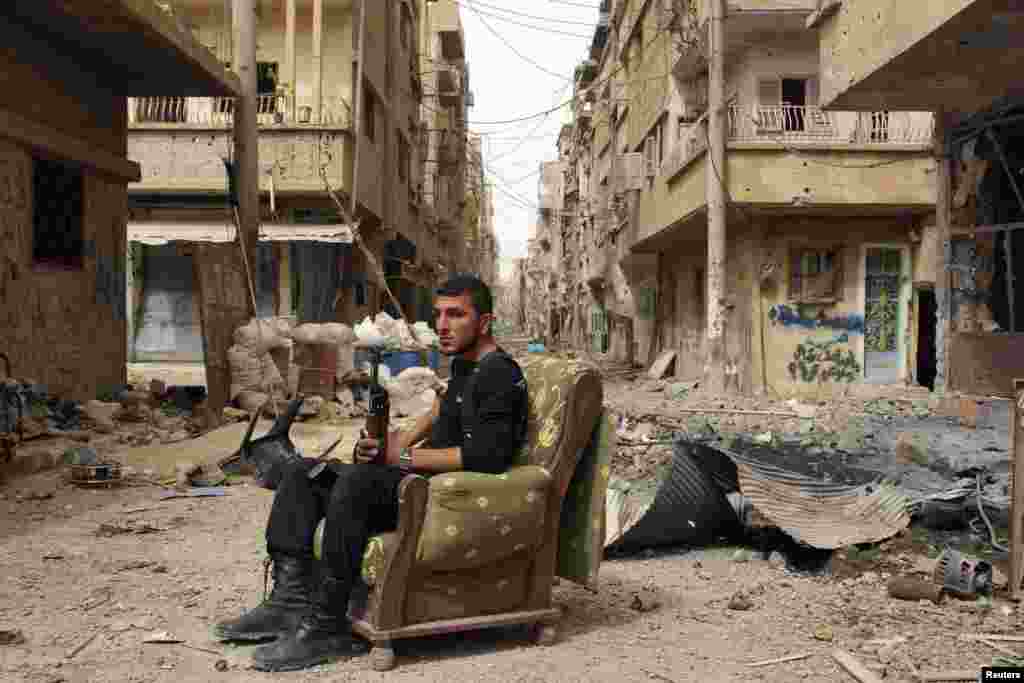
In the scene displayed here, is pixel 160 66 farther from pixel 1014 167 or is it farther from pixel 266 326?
pixel 1014 167

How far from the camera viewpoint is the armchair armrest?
3213mm

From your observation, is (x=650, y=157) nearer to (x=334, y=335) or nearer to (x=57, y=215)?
→ (x=334, y=335)

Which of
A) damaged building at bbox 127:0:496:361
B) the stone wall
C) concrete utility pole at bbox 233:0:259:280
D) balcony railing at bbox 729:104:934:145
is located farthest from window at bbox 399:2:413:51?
the stone wall

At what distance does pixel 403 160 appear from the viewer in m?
26.3

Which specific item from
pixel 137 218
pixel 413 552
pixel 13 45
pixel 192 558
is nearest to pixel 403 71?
pixel 137 218

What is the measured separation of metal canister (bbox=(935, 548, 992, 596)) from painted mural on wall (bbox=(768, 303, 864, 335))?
13098mm

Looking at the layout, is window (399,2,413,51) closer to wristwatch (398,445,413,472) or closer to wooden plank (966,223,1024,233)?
wooden plank (966,223,1024,233)

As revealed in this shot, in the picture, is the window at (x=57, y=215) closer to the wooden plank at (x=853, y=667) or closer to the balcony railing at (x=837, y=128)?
the wooden plank at (x=853, y=667)

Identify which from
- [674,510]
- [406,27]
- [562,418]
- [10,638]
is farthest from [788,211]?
[10,638]

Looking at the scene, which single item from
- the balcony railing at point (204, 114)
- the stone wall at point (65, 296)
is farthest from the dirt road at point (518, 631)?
the balcony railing at point (204, 114)

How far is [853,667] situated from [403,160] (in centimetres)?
2430

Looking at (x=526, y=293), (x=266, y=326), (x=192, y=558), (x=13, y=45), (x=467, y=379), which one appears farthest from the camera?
(x=526, y=293)

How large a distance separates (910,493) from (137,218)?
16.2 m

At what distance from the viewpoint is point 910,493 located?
539 cm
